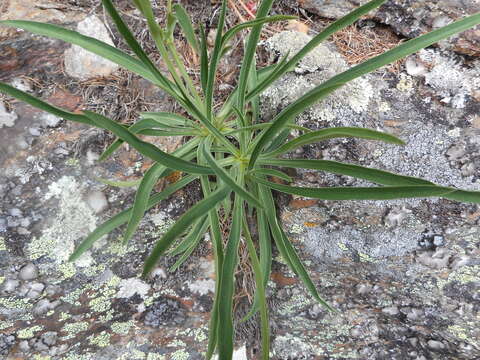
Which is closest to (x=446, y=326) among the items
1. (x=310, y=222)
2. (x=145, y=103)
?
(x=310, y=222)

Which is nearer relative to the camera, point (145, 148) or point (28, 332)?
point (145, 148)

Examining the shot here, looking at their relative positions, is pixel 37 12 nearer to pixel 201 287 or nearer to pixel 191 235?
pixel 191 235

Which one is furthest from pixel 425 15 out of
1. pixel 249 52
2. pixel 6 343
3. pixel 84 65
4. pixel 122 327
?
pixel 6 343

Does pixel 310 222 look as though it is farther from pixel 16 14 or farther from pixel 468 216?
pixel 16 14

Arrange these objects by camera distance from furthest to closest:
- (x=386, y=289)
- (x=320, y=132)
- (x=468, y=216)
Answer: (x=386, y=289) < (x=468, y=216) < (x=320, y=132)

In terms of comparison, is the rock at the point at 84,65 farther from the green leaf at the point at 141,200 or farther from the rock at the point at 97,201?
the green leaf at the point at 141,200

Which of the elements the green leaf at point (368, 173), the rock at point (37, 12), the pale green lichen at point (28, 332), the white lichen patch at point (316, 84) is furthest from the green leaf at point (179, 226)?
the rock at point (37, 12)
